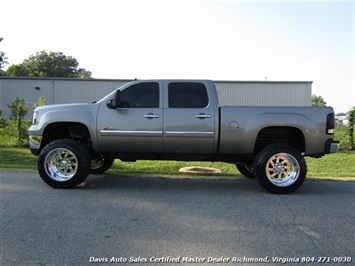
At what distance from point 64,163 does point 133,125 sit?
4.98 feet

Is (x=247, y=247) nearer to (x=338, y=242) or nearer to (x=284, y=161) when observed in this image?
(x=338, y=242)

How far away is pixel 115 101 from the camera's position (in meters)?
6.45

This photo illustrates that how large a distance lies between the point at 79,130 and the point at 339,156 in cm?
983

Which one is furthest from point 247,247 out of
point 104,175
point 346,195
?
point 104,175

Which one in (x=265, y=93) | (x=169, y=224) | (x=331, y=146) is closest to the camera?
(x=169, y=224)

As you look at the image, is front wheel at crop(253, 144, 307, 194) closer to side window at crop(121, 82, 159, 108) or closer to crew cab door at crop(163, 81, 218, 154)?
crew cab door at crop(163, 81, 218, 154)

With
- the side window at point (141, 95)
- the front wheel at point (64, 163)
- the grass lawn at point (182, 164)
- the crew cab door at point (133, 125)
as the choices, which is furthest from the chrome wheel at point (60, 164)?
the grass lawn at point (182, 164)

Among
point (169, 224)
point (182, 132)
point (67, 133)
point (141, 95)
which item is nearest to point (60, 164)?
point (67, 133)

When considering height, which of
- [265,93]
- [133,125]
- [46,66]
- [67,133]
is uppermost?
[46,66]

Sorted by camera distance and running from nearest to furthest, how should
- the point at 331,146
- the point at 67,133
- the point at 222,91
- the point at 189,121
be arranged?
the point at 331,146, the point at 189,121, the point at 67,133, the point at 222,91

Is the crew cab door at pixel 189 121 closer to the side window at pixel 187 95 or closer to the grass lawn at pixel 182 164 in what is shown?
the side window at pixel 187 95

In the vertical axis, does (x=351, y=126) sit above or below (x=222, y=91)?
below

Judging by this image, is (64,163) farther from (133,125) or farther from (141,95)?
(141,95)

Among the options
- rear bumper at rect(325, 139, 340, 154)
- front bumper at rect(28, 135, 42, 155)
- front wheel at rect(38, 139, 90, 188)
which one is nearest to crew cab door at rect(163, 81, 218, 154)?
front wheel at rect(38, 139, 90, 188)
